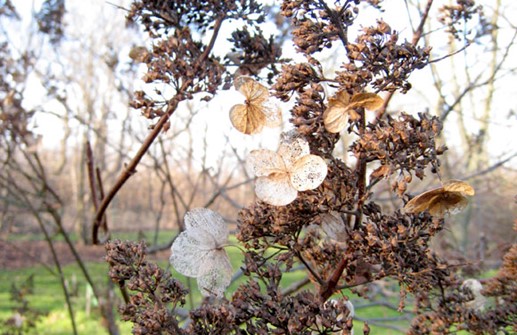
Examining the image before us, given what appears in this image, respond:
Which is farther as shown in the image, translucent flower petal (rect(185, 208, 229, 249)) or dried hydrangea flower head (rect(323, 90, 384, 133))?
translucent flower petal (rect(185, 208, 229, 249))

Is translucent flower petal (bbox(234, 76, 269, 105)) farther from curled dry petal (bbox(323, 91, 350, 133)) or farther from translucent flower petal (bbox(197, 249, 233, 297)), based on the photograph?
translucent flower petal (bbox(197, 249, 233, 297))

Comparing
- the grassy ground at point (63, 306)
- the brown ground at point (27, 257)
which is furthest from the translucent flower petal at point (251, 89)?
the brown ground at point (27, 257)

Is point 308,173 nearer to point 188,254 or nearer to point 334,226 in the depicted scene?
point 334,226

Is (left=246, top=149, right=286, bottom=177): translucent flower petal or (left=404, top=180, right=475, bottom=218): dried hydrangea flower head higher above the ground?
(left=246, top=149, right=286, bottom=177): translucent flower petal

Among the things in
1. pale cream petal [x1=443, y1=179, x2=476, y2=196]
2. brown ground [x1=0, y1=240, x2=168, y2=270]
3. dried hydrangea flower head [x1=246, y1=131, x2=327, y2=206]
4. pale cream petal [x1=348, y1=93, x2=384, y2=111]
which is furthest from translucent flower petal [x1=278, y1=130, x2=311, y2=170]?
brown ground [x1=0, y1=240, x2=168, y2=270]

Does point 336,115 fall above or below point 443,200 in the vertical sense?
above

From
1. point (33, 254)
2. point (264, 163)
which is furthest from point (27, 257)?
point (264, 163)
